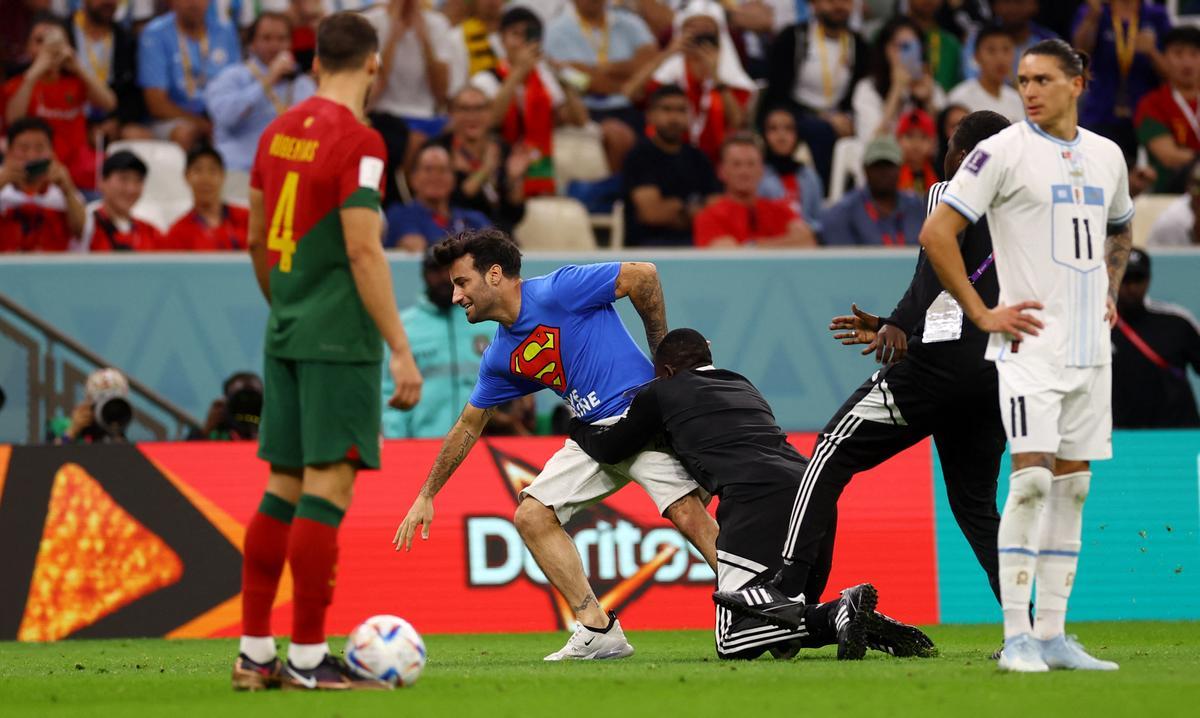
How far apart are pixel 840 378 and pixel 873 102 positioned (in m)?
3.73

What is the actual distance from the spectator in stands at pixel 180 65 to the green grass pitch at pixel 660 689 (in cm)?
737

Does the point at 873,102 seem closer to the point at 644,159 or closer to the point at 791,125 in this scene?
the point at 791,125

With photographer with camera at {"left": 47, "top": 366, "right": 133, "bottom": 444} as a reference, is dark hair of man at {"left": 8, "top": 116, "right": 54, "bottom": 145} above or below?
above

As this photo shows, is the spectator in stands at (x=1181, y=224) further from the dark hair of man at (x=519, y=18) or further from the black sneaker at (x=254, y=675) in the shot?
the black sneaker at (x=254, y=675)

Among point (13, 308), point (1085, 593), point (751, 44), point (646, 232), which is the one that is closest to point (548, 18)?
point (751, 44)

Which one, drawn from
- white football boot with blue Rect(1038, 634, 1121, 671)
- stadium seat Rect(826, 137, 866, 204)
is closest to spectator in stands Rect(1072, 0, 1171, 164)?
stadium seat Rect(826, 137, 866, 204)

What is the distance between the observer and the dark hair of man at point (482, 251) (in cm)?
795

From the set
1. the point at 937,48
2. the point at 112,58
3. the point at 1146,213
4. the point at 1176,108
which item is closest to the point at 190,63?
the point at 112,58

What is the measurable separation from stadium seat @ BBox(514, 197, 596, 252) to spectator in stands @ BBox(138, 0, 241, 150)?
297 cm

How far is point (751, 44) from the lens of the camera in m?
16.5

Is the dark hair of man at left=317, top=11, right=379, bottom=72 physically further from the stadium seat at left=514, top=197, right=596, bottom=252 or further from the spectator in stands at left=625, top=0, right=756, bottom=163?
the spectator in stands at left=625, top=0, right=756, bottom=163

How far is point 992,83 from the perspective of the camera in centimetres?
1583

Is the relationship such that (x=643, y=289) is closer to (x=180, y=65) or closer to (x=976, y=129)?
(x=976, y=129)

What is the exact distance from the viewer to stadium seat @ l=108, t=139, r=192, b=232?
46.4ft
